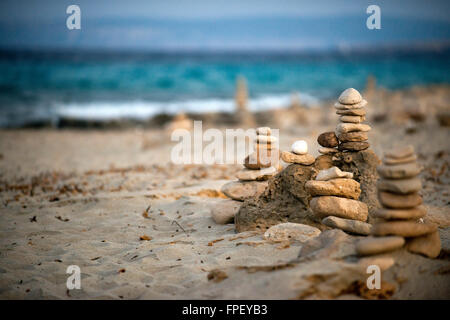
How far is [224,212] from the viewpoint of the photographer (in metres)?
6.50

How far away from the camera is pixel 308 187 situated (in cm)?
A: 549

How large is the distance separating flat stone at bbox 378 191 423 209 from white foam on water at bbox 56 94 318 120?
20072mm

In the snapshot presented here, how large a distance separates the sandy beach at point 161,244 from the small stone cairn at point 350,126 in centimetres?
173

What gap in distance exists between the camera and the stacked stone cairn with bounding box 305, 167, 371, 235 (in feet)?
17.5

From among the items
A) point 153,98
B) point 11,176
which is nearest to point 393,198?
point 11,176

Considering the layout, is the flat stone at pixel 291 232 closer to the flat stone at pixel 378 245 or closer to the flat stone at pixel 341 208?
the flat stone at pixel 341 208

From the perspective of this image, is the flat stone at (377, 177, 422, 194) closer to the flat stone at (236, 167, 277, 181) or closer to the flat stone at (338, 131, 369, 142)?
the flat stone at (338, 131, 369, 142)

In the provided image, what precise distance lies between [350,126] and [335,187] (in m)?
1.04

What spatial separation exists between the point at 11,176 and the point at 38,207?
3638mm

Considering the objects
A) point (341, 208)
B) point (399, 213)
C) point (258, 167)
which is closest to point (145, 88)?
point (258, 167)

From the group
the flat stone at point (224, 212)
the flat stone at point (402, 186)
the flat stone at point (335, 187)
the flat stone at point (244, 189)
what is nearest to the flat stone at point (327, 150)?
the flat stone at point (335, 187)

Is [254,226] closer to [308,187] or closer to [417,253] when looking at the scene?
[308,187]

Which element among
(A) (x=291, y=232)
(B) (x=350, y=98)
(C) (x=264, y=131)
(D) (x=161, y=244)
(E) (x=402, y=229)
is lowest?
(D) (x=161, y=244)

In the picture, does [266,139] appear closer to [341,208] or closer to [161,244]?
[341,208]
